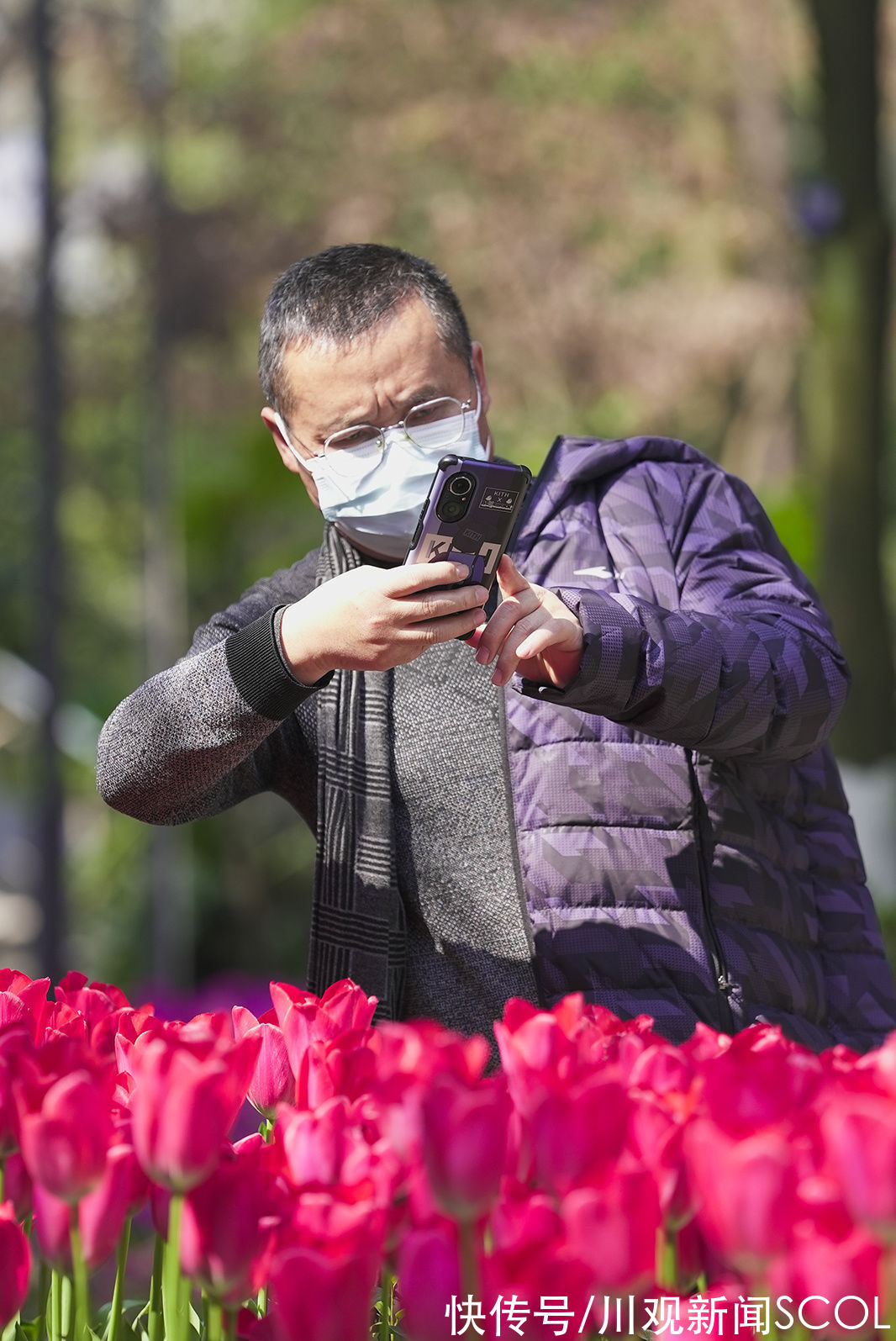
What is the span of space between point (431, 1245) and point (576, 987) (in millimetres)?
1086

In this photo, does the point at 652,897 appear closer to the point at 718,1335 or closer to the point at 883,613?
the point at 718,1335

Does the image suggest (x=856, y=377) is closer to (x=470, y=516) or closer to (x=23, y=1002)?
(x=470, y=516)

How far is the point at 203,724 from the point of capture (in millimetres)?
1813

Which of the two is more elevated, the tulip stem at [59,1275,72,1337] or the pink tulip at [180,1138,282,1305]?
the pink tulip at [180,1138,282,1305]

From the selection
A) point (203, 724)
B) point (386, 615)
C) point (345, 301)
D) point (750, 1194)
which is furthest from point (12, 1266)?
point (345, 301)

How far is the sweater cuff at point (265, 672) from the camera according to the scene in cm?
172

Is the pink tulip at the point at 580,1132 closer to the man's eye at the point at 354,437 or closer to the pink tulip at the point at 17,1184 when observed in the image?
the pink tulip at the point at 17,1184

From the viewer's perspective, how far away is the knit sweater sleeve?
174 centimetres

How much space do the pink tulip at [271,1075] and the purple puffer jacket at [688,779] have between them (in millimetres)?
544

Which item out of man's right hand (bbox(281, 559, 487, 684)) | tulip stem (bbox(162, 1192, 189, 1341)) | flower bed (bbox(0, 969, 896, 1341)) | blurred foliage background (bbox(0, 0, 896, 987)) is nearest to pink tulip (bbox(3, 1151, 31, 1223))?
flower bed (bbox(0, 969, 896, 1341))

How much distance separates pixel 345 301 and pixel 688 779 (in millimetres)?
739

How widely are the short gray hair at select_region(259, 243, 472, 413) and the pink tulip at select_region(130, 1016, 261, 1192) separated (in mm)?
1238

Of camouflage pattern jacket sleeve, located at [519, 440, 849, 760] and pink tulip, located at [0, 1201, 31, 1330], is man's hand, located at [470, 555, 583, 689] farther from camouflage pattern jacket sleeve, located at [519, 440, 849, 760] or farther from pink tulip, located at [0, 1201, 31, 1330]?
pink tulip, located at [0, 1201, 31, 1330]

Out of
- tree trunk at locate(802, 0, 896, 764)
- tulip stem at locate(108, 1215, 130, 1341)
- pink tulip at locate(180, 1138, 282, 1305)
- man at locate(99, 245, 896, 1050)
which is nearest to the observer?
pink tulip at locate(180, 1138, 282, 1305)
